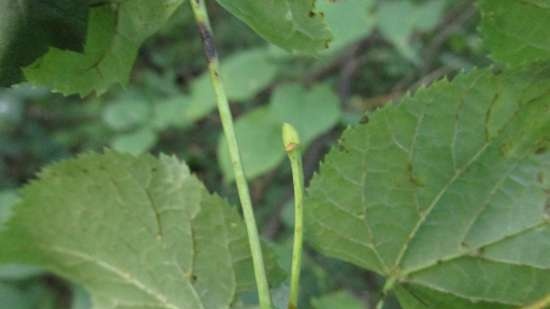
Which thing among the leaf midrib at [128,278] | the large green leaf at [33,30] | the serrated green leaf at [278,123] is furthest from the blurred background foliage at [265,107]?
the leaf midrib at [128,278]

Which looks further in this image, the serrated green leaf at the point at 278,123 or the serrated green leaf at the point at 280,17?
the serrated green leaf at the point at 278,123

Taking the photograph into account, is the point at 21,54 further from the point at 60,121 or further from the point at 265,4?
the point at 60,121

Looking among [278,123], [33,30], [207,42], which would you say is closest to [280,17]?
[207,42]

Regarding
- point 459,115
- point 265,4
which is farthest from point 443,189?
point 265,4

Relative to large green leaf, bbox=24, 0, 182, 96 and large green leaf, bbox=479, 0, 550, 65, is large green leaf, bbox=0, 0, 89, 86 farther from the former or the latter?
large green leaf, bbox=479, 0, 550, 65

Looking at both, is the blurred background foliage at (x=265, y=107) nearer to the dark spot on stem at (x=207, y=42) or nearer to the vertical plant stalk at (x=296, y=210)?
the dark spot on stem at (x=207, y=42)

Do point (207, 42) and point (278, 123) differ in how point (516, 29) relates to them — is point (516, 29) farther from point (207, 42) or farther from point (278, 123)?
point (278, 123)
